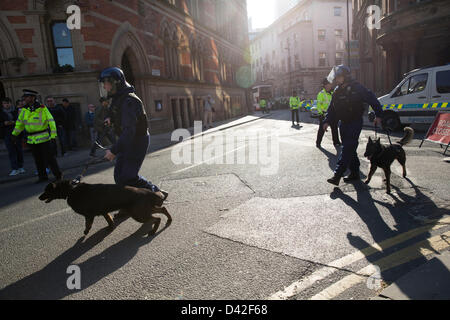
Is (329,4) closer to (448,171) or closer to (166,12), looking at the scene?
(166,12)

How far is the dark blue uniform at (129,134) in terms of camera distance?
12.6 feet

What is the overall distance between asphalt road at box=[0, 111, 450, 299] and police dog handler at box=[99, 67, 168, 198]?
2.50ft

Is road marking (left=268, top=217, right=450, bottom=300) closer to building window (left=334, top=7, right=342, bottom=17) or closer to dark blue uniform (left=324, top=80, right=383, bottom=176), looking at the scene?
dark blue uniform (left=324, top=80, right=383, bottom=176)

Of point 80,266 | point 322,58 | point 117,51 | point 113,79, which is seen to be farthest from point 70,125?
point 322,58

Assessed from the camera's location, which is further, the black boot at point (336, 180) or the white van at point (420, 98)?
the white van at point (420, 98)

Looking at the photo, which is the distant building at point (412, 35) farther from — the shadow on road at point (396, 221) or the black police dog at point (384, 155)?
the shadow on road at point (396, 221)

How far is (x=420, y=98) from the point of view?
10.6 metres

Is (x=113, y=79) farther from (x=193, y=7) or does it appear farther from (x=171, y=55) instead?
(x=193, y=7)

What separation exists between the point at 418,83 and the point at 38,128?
1225 centimetres

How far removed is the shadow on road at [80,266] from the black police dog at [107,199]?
24cm

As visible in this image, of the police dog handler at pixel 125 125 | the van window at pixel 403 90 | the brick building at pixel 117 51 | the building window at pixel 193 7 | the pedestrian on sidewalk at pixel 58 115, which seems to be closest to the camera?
the police dog handler at pixel 125 125

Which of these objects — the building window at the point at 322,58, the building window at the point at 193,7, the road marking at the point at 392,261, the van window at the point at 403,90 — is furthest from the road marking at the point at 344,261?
the building window at the point at 322,58

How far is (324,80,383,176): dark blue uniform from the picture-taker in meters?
4.99

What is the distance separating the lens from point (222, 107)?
31281 mm
